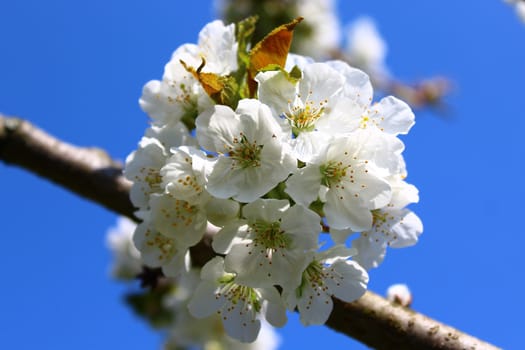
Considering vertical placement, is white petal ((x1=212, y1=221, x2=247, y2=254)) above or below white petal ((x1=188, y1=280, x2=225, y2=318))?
above

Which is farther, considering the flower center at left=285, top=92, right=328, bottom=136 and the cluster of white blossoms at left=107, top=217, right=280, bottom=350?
the cluster of white blossoms at left=107, top=217, right=280, bottom=350

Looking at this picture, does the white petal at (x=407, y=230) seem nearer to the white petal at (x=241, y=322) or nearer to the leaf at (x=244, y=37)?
the white petal at (x=241, y=322)

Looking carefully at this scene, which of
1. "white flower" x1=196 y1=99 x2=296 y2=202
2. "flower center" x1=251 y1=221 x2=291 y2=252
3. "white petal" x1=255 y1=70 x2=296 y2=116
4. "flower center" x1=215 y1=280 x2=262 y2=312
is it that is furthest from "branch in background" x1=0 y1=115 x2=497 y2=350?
"white petal" x1=255 y1=70 x2=296 y2=116

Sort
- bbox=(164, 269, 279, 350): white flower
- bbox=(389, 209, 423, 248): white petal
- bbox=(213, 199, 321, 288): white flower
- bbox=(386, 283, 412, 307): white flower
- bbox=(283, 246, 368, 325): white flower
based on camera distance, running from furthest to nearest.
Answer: bbox=(164, 269, 279, 350): white flower
bbox=(386, 283, 412, 307): white flower
bbox=(389, 209, 423, 248): white petal
bbox=(283, 246, 368, 325): white flower
bbox=(213, 199, 321, 288): white flower

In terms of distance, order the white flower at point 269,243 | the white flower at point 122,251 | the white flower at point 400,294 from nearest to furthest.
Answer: the white flower at point 269,243, the white flower at point 400,294, the white flower at point 122,251

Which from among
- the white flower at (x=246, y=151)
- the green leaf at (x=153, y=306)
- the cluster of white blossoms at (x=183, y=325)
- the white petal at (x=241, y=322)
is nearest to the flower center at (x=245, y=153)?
the white flower at (x=246, y=151)

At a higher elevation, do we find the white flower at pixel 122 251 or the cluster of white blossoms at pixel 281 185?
the white flower at pixel 122 251

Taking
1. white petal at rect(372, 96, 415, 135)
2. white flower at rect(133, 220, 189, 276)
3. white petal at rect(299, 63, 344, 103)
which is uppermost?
white petal at rect(372, 96, 415, 135)

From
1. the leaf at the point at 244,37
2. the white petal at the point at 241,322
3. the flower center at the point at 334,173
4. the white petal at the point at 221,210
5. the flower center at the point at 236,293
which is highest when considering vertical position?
the leaf at the point at 244,37

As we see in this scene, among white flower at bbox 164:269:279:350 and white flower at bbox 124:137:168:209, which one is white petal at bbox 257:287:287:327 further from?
white flower at bbox 164:269:279:350
